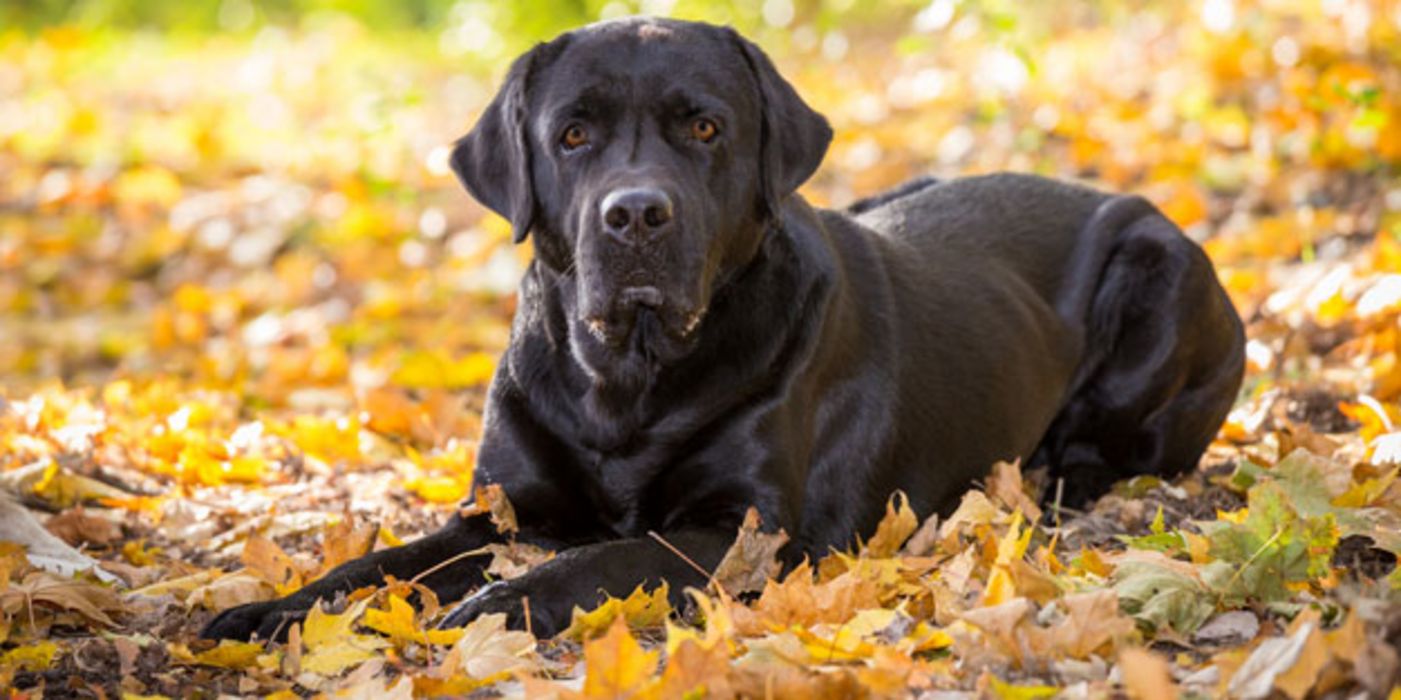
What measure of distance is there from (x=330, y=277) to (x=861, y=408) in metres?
5.16

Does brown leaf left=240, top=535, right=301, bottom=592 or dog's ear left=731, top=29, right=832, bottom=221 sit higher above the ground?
dog's ear left=731, top=29, right=832, bottom=221

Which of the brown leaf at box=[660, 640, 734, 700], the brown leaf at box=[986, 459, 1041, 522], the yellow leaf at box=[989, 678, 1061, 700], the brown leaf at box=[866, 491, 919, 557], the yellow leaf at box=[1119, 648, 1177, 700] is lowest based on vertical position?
the brown leaf at box=[986, 459, 1041, 522]

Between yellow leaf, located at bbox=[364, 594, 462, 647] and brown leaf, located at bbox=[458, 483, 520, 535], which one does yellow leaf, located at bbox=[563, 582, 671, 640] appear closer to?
yellow leaf, located at bbox=[364, 594, 462, 647]

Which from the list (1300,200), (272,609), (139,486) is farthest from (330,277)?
(272,609)

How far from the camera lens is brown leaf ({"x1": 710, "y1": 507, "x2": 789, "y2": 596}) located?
3.62 meters

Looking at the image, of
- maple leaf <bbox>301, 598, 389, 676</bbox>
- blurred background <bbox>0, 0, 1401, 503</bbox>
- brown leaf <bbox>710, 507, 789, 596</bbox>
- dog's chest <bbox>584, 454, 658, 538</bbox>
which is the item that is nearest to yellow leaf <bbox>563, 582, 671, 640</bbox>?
brown leaf <bbox>710, 507, 789, 596</bbox>

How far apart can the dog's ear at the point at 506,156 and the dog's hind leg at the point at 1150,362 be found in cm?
189

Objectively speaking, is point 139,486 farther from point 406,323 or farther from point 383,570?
point 406,323

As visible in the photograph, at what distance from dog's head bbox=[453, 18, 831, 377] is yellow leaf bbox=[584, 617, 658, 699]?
118 centimetres

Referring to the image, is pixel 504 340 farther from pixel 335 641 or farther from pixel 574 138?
pixel 335 641

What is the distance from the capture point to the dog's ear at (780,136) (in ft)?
12.9

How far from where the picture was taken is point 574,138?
3.82m

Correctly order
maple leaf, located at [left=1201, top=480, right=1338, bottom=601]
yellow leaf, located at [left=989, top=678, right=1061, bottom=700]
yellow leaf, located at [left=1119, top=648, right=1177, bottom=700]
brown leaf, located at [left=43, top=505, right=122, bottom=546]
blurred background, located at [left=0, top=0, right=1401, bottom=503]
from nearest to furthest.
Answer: yellow leaf, located at [left=1119, top=648, right=1177, bottom=700], yellow leaf, located at [left=989, top=678, right=1061, bottom=700], maple leaf, located at [left=1201, top=480, right=1338, bottom=601], brown leaf, located at [left=43, top=505, right=122, bottom=546], blurred background, located at [left=0, top=0, right=1401, bottom=503]

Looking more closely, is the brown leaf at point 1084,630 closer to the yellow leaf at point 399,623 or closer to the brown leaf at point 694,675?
the brown leaf at point 694,675
